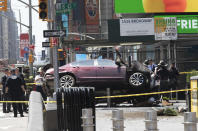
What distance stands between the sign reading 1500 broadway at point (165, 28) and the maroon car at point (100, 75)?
8.81 m

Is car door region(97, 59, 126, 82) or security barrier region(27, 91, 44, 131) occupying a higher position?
car door region(97, 59, 126, 82)

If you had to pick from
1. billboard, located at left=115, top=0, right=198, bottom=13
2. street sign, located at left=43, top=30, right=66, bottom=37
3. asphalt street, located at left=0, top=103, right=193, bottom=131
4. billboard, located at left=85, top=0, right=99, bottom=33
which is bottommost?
asphalt street, located at left=0, top=103, right=193, bottom=131

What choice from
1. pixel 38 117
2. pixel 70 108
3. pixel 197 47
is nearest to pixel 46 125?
pixel 70 108

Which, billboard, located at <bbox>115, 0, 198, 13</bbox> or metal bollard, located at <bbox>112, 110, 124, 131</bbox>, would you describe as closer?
metal bollard, located at <bbox>112, 110, 124, 131</bbox>

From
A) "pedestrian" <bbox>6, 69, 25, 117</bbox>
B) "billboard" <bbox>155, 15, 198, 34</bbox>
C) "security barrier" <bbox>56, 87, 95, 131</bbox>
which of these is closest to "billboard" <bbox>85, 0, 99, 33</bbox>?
"billboard" <bbox>155, 15, 198, 34</bbox>

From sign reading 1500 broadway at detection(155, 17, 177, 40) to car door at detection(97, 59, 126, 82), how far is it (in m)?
8.79

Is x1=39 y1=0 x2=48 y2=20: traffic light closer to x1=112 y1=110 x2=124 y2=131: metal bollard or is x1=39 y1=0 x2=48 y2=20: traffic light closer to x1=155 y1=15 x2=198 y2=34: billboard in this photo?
x1=155 y1=15 x2=198 y2=34: billboard

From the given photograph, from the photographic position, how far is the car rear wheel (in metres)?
19.1

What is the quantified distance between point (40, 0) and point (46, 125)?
1030cm

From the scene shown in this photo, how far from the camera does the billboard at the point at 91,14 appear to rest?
10525 centimetres

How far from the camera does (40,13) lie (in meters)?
20.6

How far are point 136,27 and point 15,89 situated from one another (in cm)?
1395

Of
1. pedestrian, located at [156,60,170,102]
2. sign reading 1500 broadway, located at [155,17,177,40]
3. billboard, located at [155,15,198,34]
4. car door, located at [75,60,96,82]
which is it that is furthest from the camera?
billboard, located at [155,15,198,34]

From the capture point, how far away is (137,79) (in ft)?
63.1
